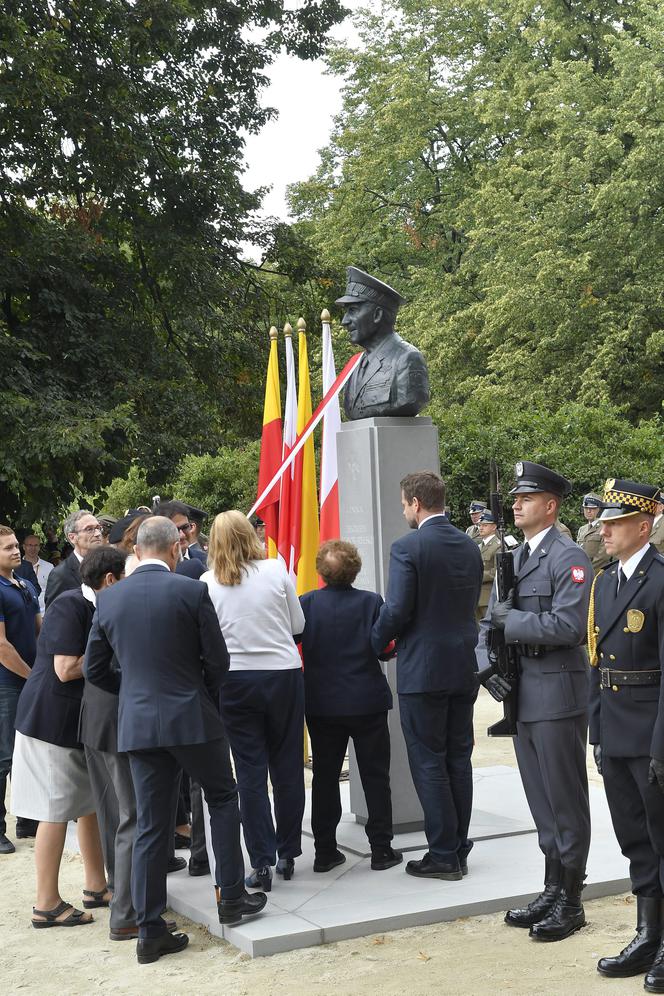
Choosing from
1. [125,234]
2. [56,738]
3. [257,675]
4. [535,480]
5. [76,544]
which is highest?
[125,234]

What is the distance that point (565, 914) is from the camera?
5.31 meters

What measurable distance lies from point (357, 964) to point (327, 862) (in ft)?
4.22

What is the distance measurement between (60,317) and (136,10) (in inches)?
176

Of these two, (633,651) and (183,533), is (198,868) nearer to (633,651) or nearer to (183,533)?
(183,533)

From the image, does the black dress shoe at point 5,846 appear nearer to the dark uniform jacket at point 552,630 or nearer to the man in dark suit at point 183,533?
the man in dark suit at point 183,533

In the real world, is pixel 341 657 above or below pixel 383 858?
A: above

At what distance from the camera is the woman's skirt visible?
5.92m

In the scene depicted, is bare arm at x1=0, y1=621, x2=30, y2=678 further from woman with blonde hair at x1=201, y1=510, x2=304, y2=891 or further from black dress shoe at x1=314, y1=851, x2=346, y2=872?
black dress shoe at x1=314, y1=851, x2=346, y2=872

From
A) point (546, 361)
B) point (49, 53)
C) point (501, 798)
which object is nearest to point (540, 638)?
point (501, 798)

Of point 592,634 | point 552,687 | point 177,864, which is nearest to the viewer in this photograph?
point 592,634

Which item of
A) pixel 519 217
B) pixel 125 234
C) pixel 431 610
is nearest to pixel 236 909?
pixel 431 610

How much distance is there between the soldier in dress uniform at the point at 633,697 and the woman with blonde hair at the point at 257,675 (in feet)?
5.75

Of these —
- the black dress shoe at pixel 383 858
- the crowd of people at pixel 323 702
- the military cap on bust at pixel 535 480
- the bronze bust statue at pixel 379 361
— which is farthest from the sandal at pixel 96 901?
the bronze bust statue at pixel 379 361

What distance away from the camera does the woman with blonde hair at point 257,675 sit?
5.95 metres
